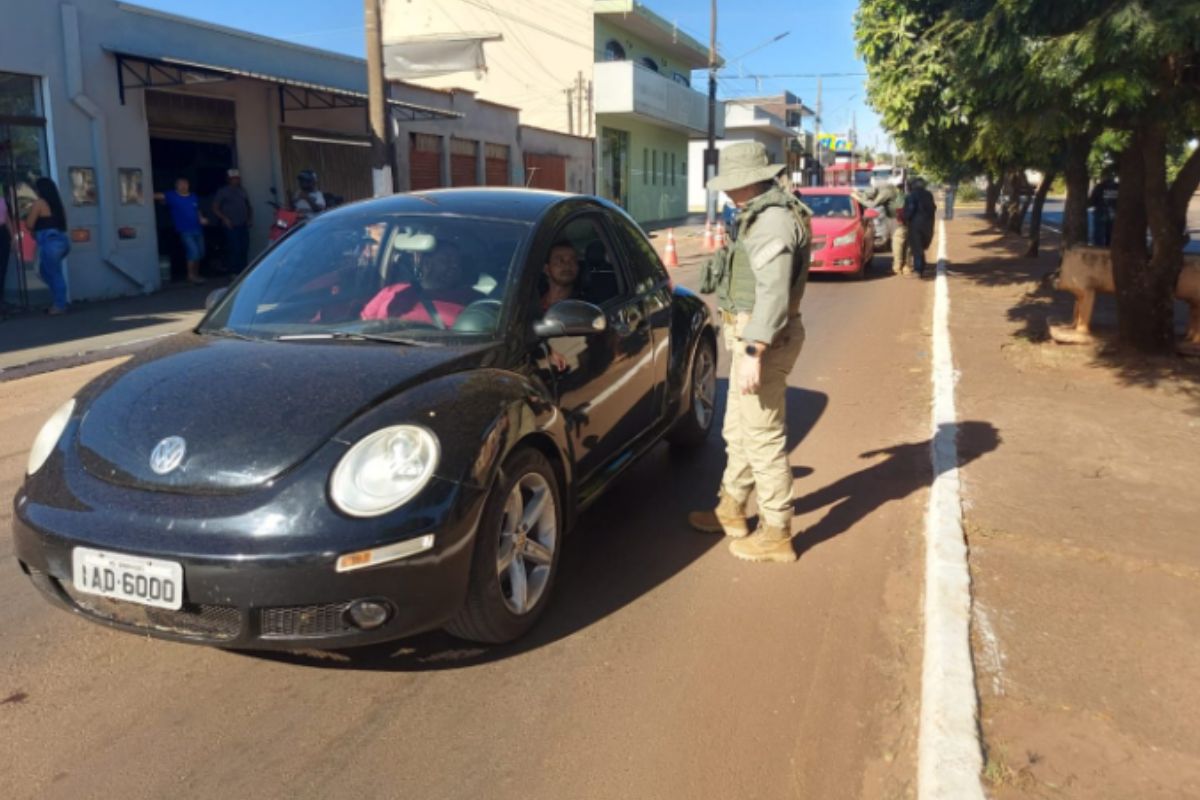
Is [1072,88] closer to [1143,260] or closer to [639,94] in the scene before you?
[1143,260]

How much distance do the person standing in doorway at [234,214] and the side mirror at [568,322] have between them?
1354cm

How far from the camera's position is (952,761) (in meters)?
2.88

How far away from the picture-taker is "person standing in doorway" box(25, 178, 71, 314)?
12.0m

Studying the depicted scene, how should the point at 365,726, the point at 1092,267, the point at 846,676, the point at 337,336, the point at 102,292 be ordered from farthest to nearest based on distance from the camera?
the point at 102,292 < the point at 1092,267 < the point at 337,336 < the point at 846,676 < the point at 365,726

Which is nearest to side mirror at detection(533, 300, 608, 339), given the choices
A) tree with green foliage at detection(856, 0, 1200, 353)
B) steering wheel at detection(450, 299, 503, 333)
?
steering wheel at detection(450, 299, 503, 333)

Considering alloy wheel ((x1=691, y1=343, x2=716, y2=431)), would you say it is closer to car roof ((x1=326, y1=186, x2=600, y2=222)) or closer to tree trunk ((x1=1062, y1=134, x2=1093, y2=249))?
car roof ((x1=326, y1=186, x2=600, y2=222))

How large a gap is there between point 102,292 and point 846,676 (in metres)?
13.7

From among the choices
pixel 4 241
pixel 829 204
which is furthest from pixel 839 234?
pixel 4 241

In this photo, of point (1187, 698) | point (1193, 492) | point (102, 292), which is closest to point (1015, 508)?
point (1193, 492)

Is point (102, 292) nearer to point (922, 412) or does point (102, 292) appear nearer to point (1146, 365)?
point (922, 412)

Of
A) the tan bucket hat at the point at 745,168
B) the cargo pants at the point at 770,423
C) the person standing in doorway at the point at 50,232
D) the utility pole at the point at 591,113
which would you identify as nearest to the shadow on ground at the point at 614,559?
the cargo pants at the point at 770,423

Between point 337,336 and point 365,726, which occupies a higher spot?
point 337,336

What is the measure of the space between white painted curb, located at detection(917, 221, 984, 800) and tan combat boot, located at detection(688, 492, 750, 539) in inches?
34.3

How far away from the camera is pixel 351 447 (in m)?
3.08
